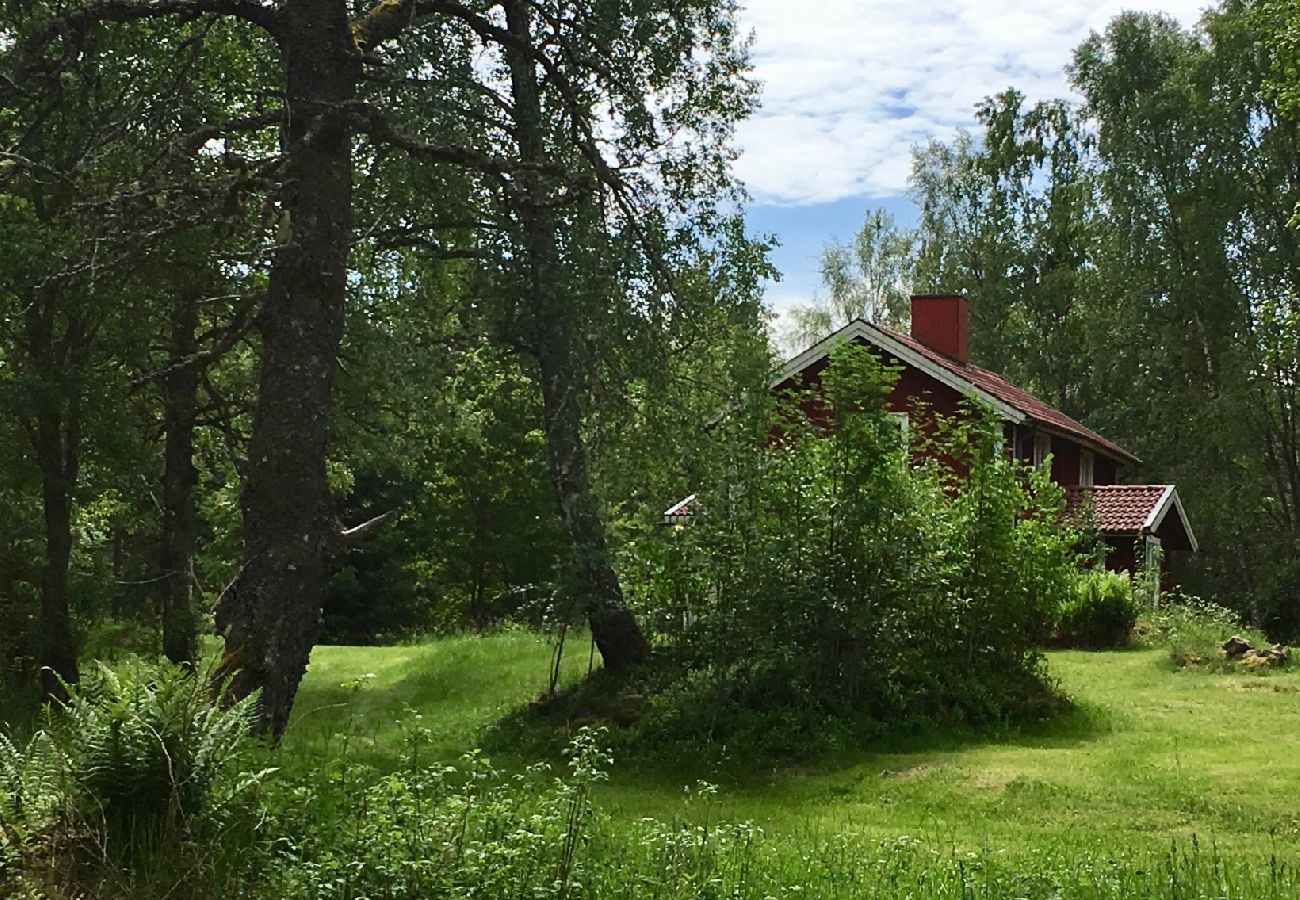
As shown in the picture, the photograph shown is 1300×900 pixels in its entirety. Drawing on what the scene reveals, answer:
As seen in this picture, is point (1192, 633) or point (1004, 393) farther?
point (1004, 393)

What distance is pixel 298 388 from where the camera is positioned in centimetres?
986

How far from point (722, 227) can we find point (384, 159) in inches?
171

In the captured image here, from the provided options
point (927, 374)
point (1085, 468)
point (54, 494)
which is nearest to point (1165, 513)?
point (1085, 468)

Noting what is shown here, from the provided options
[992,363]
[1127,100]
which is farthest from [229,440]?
[992,363]

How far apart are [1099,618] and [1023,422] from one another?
6.15 metres

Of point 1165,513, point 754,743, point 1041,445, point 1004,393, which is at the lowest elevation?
point 754,743

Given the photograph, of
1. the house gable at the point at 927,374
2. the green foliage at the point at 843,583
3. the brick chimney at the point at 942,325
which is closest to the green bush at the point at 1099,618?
the house gable at the point at 927,374

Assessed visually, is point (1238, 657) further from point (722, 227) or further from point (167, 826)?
point (167, 826)

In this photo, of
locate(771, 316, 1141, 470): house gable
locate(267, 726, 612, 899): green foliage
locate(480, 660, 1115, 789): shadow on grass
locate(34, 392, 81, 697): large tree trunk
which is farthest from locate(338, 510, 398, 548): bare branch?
locate(771, 316, 1141, 470): house gable

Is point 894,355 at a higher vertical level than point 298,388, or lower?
higher

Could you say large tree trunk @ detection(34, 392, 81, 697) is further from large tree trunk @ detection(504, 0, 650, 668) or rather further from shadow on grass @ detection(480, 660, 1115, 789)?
large tree trunk @ detection(504, 0, 650, 668)

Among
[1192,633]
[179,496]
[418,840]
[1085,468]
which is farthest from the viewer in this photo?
[1085,468]

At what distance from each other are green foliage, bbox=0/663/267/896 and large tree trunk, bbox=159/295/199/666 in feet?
33.4

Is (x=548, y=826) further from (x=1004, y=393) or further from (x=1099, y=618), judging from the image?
(x=1004, y=393)
